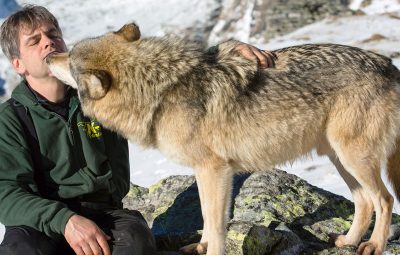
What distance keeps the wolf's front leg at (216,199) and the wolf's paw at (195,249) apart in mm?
251

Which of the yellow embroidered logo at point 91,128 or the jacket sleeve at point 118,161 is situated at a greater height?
the yellow embroidered logo at point 91,128

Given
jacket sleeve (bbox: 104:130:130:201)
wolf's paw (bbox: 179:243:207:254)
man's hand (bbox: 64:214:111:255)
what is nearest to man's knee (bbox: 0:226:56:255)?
man's hand (bbox: 64:214:111:255)

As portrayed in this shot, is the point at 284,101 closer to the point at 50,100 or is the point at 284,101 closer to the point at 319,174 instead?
the point at 50,100

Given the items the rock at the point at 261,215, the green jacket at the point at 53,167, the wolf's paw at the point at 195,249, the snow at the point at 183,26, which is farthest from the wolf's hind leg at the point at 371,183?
the snow at the point at 183,26

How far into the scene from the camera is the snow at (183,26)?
12.5 metres

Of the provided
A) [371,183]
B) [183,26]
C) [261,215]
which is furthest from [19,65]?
[183,26]

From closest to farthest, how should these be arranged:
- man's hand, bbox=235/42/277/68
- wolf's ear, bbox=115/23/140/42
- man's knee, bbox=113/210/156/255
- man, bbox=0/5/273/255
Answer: man, bbox=0/5/273/255 < man's knee, bbox=113/210/156/255 < wolf's ear, bbox=115/23/140/42 < man's hand, bbox=235/42/277/68

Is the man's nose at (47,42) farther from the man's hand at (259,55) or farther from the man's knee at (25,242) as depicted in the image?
the man's hand at (259,55)

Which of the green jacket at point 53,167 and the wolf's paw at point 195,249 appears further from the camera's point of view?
the wolf's paw at point 195,249

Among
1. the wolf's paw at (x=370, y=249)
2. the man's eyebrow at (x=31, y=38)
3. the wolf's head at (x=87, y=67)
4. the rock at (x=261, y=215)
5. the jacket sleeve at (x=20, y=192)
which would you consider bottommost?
the rock at (x=261, y=215)

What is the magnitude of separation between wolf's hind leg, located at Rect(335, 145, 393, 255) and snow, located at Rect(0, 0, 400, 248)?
4912mm

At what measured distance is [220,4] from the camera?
3638 centimetres

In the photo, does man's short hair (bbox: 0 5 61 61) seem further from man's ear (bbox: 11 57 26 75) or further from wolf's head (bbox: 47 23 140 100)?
wolf's head (bbox: 47 23 140 100)

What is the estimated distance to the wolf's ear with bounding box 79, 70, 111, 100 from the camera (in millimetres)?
4152
